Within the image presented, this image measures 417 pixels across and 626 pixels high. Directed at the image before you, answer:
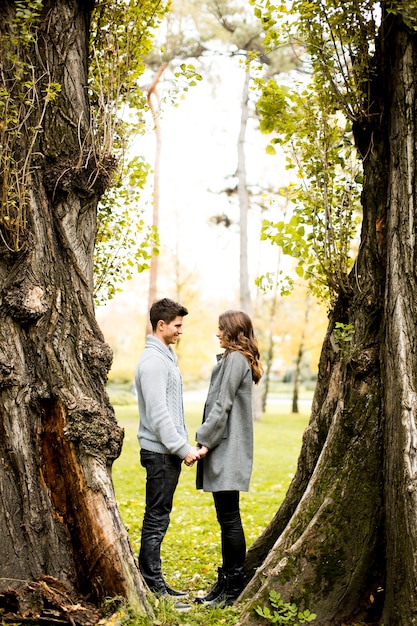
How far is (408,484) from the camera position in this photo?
3.78m

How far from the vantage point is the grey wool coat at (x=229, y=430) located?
4.66m

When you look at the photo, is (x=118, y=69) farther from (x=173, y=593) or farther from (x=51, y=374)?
(x=173, y=593)

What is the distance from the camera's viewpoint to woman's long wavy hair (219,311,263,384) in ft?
15.7

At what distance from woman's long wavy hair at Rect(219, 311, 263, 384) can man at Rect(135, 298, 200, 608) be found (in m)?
0.47

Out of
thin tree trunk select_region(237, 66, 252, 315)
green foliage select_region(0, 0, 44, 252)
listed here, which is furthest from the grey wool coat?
thin tree trunk select_region(237, 66, 252, 315)

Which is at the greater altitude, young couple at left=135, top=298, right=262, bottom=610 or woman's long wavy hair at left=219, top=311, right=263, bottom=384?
woman's long wavy hair at left=219, top=311, right=263, bottom=384

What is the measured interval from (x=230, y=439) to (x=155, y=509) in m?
0.73

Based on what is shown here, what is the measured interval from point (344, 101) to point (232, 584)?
3.67m

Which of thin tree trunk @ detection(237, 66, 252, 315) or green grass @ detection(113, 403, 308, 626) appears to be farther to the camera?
thin tree trunk @ detection(237, 66, 252, 315)

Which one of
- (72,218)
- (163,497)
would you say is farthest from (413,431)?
(72,218)

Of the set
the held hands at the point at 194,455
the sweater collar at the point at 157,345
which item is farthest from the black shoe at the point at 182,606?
the sweater collar at the point at 157,345

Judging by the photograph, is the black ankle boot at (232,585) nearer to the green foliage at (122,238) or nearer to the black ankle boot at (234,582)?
the black ankle boot at (234,582)

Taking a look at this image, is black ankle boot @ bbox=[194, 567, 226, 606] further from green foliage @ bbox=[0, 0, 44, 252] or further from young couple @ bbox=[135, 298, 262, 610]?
green foliage @ bbox=[0, 0, 44, 252]

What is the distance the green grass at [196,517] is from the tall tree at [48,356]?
666 mm
